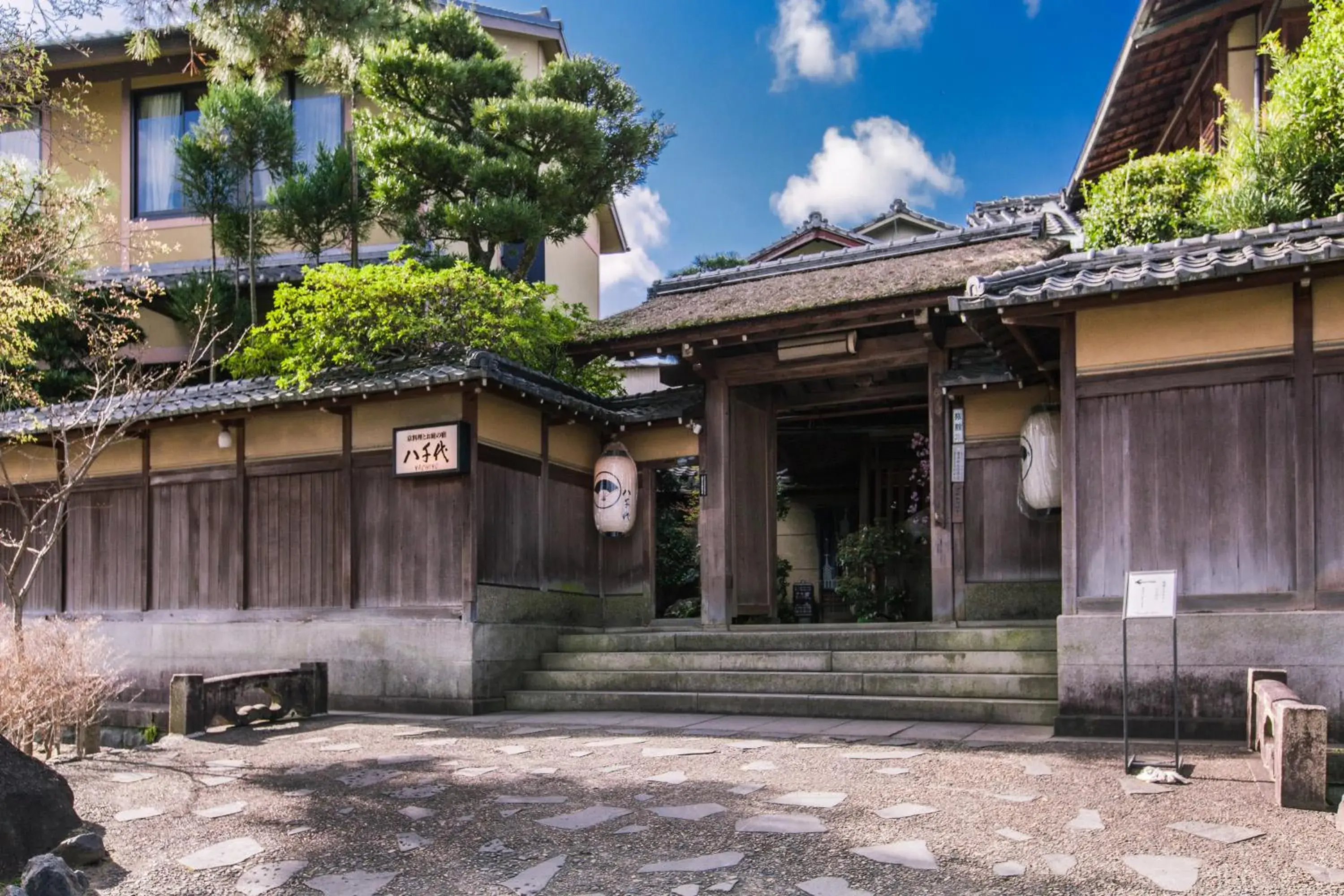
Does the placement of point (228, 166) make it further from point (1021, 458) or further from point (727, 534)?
point (1021, 458)

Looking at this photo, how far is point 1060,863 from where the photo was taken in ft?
19.0

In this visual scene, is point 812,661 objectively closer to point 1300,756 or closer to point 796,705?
point 796,705

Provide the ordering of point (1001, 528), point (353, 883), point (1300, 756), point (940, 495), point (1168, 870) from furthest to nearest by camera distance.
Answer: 1. point (940, 495)
2. point (1001, 528)
3. point (1300, 756)
4. point (353, 883)
5. point (1168, 870)

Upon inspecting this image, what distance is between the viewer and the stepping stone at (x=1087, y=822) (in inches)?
251

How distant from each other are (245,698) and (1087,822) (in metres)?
8.41

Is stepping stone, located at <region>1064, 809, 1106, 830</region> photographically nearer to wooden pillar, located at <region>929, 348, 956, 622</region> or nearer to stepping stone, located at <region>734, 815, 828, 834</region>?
stepping stone, located at <region>734, 815, 828, 834</region>

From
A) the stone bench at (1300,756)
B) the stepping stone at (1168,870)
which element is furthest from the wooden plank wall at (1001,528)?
the stepping stone at (1168,870)

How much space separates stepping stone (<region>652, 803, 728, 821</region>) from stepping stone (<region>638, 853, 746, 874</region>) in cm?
75

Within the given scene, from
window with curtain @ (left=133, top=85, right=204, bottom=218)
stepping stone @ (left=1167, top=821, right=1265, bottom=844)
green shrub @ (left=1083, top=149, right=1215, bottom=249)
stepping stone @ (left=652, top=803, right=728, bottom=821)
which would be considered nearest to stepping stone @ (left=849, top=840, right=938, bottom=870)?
stepping stone @ (left=652, top=803, right=728, bottom=821)

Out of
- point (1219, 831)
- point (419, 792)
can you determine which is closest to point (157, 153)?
point (419, 792)

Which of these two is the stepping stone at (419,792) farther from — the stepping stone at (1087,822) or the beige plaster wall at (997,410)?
the beige plaster wall at (997,410)

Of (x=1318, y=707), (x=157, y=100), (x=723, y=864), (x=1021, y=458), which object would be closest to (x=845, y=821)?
(x=723, y=864)

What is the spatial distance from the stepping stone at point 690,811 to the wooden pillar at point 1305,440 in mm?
5246

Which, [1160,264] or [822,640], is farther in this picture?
[822,640]
